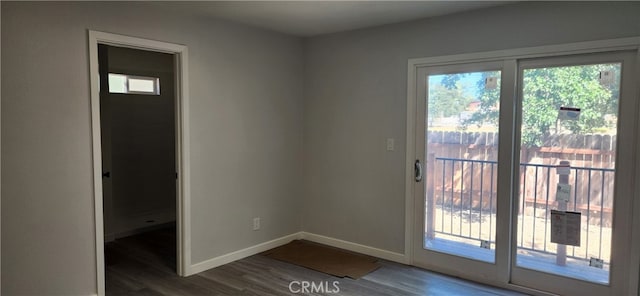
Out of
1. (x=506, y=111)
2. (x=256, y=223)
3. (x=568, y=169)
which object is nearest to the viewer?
(x=568, y=169)

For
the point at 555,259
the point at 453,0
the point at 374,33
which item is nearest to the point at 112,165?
the point at 374,33

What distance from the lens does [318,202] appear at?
15.3 feet

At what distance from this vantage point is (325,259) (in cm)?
409

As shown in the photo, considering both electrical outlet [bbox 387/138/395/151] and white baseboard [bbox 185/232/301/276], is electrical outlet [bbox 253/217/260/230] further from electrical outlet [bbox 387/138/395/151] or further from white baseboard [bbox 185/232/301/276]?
electrical outlet [bbox 387/138/395/151]

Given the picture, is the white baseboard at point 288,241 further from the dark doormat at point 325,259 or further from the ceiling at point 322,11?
the ceiling at point 322,11

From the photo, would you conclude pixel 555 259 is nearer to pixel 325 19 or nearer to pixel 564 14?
pixel 564 14

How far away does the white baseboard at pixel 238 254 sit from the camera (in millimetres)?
3709

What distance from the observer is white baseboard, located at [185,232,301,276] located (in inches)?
146

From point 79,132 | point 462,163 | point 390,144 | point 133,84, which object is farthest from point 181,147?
point 462,163

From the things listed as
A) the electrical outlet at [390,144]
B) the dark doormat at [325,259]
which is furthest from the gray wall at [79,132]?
the electrical outlet at [390,144]

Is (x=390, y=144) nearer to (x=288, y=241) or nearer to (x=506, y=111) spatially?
(x=506, y=111)

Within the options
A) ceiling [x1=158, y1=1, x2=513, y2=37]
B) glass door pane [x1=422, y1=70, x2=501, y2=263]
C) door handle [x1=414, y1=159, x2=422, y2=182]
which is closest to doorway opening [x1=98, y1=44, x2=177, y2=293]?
ceiling [x1=158, y1=1, x2=513, y2=37]

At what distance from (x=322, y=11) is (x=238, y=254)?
7.98ft

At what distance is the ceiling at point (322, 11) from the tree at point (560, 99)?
0.69 metres
